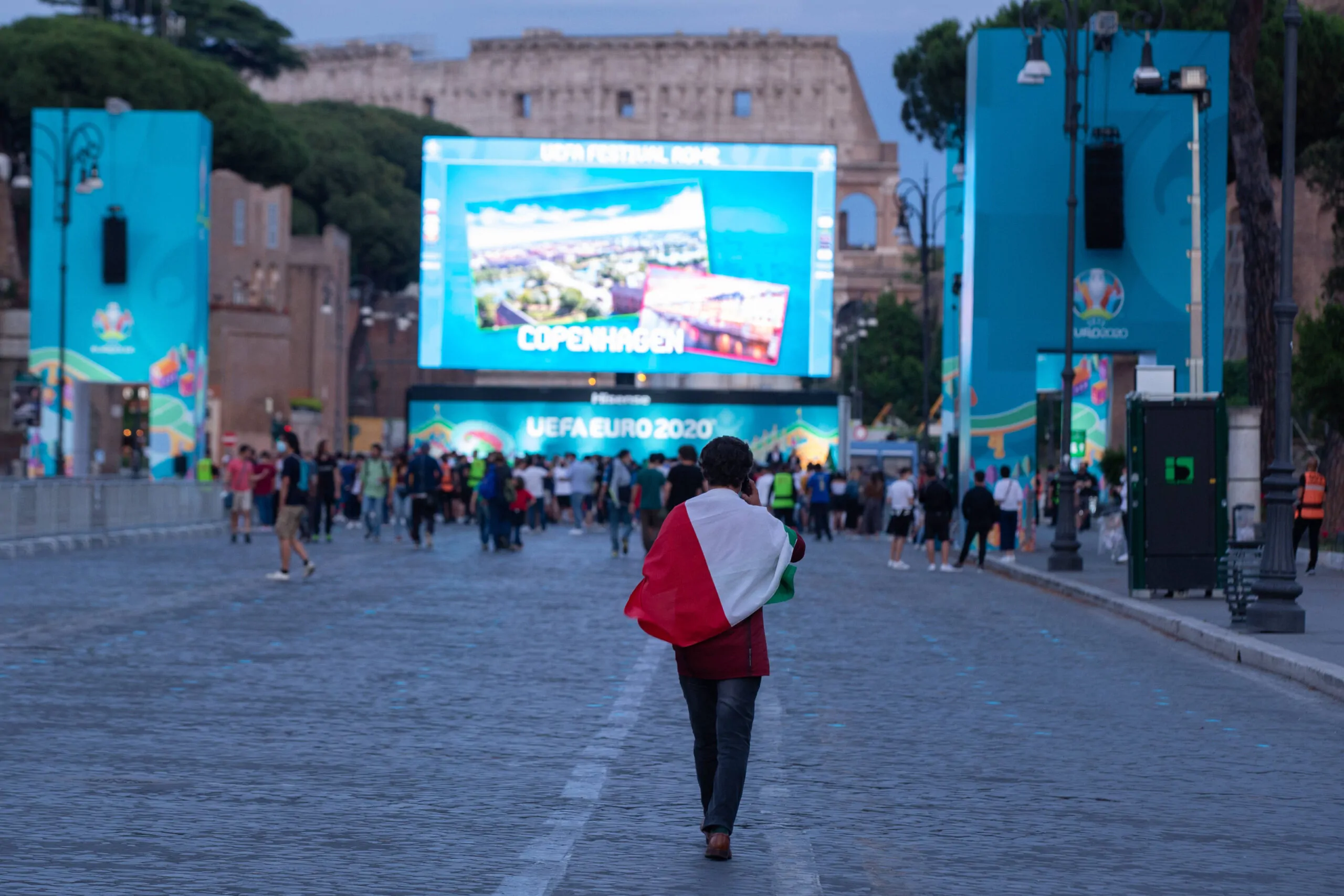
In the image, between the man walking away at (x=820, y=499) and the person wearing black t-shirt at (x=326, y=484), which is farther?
the man walking away at (x=820, y=499)

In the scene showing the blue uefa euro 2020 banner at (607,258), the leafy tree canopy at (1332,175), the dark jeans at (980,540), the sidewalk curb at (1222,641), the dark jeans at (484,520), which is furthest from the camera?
the blue uefa euro 2020 banner at (607,258)

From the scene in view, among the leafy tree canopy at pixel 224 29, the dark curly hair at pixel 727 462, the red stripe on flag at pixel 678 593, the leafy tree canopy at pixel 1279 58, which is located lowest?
the red stripe on flag at pixel 678 593

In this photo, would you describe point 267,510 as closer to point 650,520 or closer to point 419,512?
point 419,512

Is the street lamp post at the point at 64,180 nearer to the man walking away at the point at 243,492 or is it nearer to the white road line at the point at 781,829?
the man walking away at the point at 243,492

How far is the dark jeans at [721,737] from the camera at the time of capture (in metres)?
6.98

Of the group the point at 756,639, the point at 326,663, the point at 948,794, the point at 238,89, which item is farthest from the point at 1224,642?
the point at 238,89

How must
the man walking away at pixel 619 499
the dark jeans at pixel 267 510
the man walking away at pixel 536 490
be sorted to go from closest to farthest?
the man walking away at pixel 619 499 → the dark jeans at pixel 267 510 → the man walking away at pixel 536 490

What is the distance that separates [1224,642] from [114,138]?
39.3 metres

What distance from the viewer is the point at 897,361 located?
279 ft

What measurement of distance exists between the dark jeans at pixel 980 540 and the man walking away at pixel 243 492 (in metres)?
12.3

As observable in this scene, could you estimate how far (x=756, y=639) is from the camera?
710 cm

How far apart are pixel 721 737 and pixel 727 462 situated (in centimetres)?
100

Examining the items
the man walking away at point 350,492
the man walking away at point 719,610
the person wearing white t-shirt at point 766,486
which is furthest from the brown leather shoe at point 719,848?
the man walking away at point 350,492

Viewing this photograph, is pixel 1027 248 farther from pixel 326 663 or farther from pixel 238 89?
pixel 238 89
